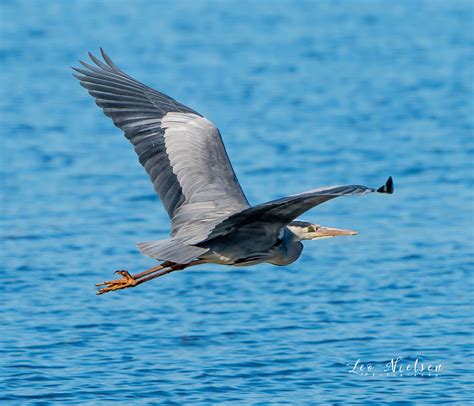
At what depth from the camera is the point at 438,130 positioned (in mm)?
19109

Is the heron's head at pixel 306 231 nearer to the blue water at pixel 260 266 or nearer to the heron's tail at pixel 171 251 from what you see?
the blue water at pixel 260 266

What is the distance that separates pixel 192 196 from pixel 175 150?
50cm

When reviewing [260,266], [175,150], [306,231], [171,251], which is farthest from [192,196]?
[260,266]

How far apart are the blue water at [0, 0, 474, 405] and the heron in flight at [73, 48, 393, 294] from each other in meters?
0.95

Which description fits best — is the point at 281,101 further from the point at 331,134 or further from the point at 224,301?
the point at 224,301

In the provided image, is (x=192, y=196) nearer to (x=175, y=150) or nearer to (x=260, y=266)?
(x=175, y=150)

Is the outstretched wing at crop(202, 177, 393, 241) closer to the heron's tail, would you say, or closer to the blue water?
the heron's tail

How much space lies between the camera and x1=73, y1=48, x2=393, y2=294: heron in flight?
8047mm

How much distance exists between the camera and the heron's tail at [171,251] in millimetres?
7625

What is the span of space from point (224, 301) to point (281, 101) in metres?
10.8

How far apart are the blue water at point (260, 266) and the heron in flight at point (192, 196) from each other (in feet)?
3.10

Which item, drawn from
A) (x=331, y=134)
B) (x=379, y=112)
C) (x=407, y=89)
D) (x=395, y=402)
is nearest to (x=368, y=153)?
(x=331, y=134)

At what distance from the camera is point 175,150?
9.16 m

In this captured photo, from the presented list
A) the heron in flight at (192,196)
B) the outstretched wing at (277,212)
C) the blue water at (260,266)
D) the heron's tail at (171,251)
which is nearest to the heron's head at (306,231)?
the heron in flight at (192,196)
